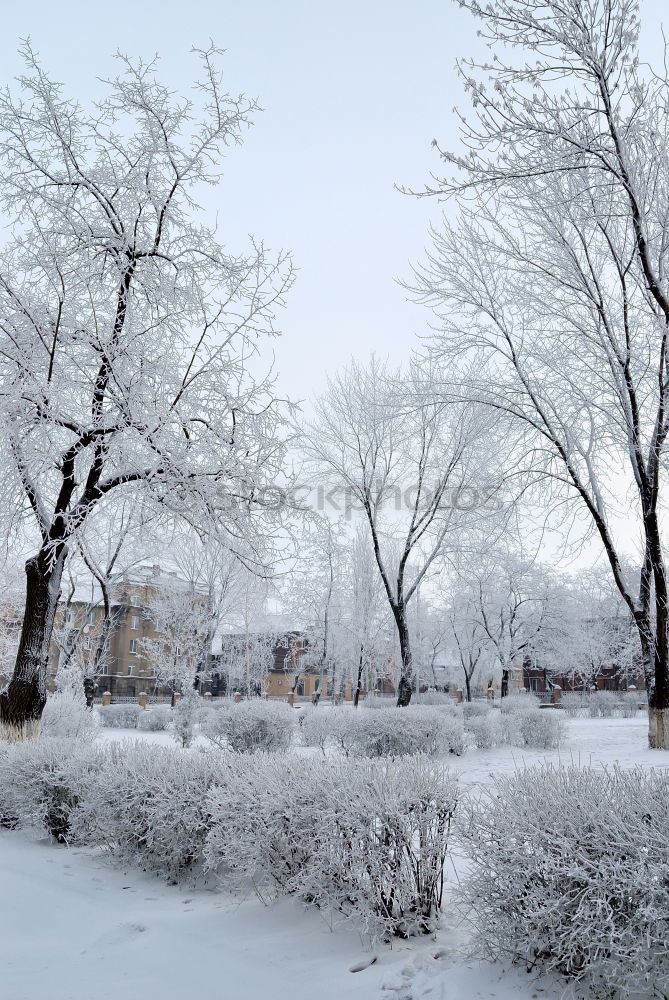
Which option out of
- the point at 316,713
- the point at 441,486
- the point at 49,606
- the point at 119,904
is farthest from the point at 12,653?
the point at 119,904

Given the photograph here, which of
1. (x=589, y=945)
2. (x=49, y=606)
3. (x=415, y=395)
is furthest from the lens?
(x=415, y=395)

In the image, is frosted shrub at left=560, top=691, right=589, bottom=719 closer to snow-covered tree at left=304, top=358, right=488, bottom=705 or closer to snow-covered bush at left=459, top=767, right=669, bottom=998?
snow-covered tree at left=304, top=358, right=488, bottom=705

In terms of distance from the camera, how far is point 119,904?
4.25 m

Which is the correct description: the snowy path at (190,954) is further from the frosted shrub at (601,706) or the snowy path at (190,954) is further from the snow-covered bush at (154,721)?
the frosted shrub at (601,706)

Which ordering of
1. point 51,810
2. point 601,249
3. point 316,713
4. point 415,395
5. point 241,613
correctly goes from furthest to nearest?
point 241,613 → point 316,713 → point 415,395 → point 601,249 → point 51,810

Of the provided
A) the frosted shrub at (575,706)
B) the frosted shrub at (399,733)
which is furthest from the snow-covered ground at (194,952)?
the frosted shrub at (575,706)

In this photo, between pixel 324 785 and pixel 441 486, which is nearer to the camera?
pixel 324 785

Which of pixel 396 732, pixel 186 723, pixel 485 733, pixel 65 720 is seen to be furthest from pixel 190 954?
pixel 186 723

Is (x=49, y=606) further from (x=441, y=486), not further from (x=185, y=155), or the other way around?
(x=441, y=486)

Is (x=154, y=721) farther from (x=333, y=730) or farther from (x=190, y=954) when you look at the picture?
(x=190, y=954)

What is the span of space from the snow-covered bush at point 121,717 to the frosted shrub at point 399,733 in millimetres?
14359

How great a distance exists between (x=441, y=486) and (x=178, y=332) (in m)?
10.3

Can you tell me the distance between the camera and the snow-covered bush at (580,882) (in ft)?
8.37

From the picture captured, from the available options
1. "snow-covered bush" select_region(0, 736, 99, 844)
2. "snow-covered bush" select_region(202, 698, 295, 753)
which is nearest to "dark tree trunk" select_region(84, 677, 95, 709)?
"snow-covered bush" select_region(202, 698, 295, 753)
